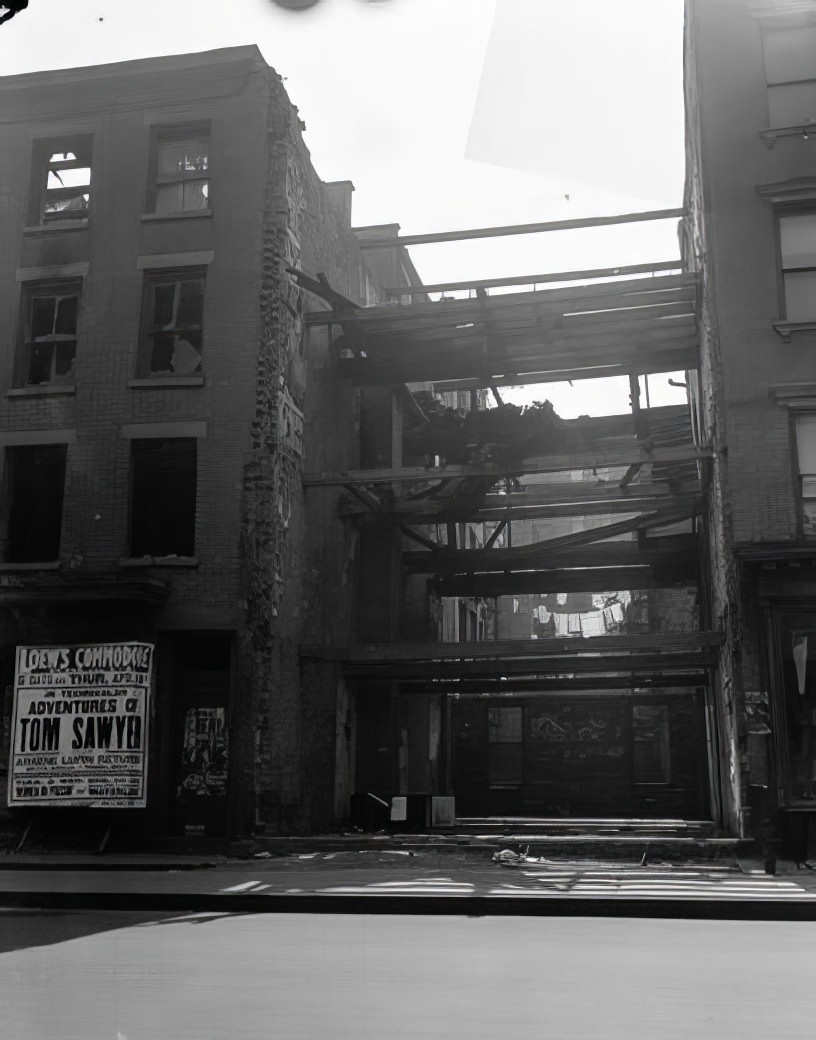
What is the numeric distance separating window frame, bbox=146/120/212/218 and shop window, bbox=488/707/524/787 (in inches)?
737

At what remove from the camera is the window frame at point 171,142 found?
21109mm

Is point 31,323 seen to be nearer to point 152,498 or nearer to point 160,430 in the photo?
point 160,430

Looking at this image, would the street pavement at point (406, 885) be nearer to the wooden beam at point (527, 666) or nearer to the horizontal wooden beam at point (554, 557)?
the wooden beam at point (527, 666)

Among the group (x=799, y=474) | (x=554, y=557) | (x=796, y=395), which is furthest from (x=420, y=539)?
(x=796, y=395)

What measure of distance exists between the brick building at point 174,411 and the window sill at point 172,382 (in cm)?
3

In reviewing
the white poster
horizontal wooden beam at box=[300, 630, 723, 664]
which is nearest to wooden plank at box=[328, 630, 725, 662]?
horizontal wooden beam at box=[300, 630, 723, 664]

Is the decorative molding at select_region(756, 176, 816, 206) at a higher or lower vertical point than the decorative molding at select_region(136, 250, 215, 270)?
higher

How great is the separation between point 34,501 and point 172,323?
3.95 meters

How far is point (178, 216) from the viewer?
68.1ft

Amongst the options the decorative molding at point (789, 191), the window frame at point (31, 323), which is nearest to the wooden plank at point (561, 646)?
the window frame at point (31, 323)

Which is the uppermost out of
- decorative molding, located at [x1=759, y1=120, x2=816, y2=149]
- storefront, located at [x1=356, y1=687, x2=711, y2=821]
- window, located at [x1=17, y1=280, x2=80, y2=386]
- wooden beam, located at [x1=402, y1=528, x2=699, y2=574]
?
→ decorative molding, located at [x1=759, y1=120, x2=816, y2=149]

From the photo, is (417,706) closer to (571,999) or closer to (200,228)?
(200,228)

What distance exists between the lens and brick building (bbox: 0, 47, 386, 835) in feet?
61.8

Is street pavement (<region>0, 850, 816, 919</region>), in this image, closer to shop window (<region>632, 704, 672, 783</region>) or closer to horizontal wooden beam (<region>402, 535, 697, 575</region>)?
horizontal wooden beam (<region>402, 535, 697, 575</region>)
